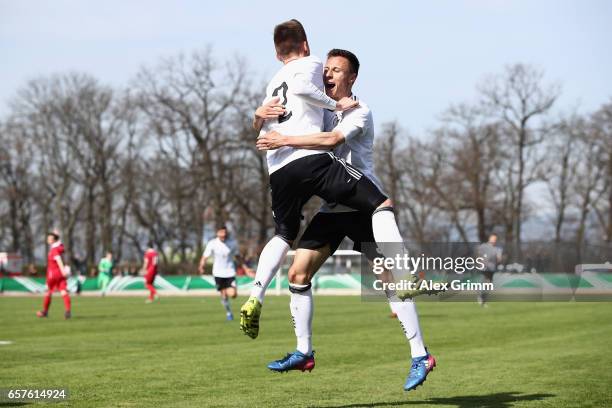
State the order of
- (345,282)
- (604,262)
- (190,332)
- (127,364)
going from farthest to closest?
(345,282), (604,262), (190,332), (127,364)

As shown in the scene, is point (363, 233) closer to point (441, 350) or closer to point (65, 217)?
point (441, 350)

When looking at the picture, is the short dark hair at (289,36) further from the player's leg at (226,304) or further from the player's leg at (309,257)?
the player's leg at (226,304)

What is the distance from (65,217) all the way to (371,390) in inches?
2680

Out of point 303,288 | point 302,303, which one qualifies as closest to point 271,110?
point 303,288

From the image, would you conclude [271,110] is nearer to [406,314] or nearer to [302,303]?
[302,303]

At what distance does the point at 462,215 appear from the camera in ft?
241

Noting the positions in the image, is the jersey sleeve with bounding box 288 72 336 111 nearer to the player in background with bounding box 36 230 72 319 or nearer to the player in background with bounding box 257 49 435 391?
the player in background with bounding box 257 49 435 391

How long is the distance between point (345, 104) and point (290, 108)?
450 mm

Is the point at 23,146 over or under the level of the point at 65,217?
over

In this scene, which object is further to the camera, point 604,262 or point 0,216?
point 0,216

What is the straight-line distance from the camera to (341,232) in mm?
7945

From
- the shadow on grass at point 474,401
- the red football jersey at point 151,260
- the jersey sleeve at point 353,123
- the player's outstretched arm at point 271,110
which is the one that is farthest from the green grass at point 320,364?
the red football jersey at point 151,260

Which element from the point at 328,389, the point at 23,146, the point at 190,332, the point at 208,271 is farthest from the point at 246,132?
the point at 328,389

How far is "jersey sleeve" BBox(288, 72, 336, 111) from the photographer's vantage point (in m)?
7.21
